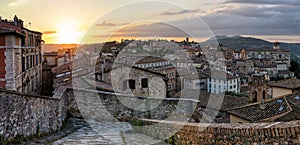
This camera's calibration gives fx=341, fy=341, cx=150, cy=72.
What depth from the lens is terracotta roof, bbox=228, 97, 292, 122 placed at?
19784 millimetres

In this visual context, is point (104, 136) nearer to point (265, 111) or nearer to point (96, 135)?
point (96, 135)

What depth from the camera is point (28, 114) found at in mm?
8141

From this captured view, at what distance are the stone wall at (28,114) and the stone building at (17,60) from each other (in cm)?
1103

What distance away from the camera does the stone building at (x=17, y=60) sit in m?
20.4

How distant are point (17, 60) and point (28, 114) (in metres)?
15.1

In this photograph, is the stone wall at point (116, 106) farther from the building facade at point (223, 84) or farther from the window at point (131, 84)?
the building facade at point (223, 84)

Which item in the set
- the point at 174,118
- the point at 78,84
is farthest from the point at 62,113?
the point at 78,84

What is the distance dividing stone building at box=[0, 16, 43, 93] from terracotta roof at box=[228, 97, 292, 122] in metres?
14.1

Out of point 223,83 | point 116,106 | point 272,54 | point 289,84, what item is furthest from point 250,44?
point 116,106

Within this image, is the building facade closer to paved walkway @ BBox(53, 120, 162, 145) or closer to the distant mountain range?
paved walkway @ BBox(53, 120, 162, 145)

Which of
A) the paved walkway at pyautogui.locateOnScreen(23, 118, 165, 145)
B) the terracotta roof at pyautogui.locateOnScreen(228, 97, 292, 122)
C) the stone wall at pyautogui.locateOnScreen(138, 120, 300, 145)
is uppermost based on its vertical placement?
the stone wall at pyautogui.locateOnScreen(138, 120, 300, 145)

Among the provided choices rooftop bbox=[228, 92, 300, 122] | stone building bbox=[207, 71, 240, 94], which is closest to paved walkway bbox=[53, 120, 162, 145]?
rooftop bbox=[228, 92, 300, 122]

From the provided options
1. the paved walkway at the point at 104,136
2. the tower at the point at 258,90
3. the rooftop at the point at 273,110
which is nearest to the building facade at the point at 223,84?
the tower at the point at 258,90

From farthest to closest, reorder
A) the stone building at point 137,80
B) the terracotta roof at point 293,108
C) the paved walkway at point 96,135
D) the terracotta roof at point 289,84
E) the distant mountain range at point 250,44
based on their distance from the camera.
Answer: the distant mountain range at point 250,44 → the terracotta roof at point 289,84 → the stone building at point 137,80 → the terracotta roof at point 293,108 → the paved walkway at point 96,135
